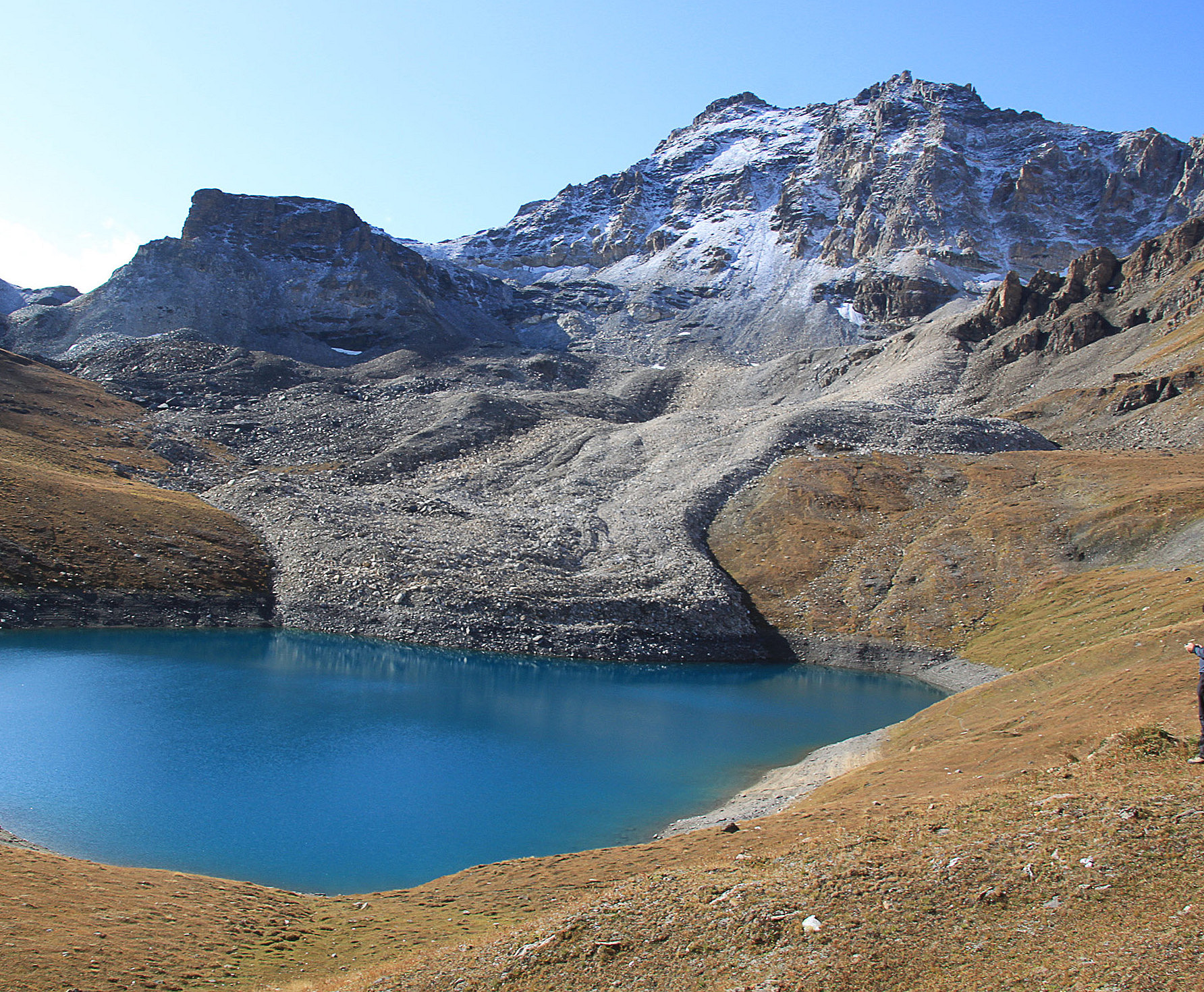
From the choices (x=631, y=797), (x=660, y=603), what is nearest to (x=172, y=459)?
(x=660, y=603)

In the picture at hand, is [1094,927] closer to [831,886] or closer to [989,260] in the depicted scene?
[831,886]

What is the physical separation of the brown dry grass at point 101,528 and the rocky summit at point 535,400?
3643 mm

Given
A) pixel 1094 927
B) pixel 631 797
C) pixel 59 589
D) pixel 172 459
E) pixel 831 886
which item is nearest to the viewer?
pixel 1094 927

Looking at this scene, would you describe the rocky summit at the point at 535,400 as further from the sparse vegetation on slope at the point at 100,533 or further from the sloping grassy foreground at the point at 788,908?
the sloping grassy foreground at the point at 788,908

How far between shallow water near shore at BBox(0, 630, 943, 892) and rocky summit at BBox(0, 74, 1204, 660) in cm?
636

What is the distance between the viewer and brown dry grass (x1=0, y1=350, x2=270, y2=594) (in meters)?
62.2

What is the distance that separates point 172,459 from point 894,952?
9878cm

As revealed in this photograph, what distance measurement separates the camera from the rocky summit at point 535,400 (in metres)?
65.2

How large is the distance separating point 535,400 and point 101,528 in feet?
212

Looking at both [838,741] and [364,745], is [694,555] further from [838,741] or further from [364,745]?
[364,745]

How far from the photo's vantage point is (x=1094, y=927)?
1051 centimetres

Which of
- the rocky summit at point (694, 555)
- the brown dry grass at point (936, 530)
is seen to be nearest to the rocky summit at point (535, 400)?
the rocky summit at point (694, 555)

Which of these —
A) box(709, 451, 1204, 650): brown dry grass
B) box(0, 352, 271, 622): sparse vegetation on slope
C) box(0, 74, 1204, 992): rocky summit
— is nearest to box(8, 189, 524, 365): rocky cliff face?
box(0, 74, 1204, 992): rocky summit

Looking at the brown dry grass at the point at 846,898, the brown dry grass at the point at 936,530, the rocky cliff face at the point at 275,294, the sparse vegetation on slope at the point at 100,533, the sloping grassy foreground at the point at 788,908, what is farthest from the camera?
the rocky cliff face at the point at 275,294
